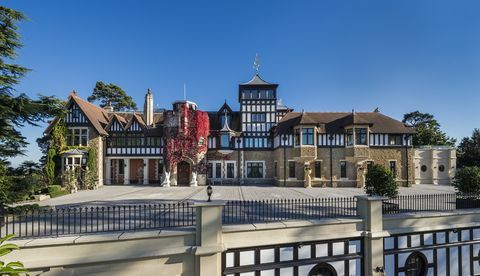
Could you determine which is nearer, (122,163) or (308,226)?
(308,226)

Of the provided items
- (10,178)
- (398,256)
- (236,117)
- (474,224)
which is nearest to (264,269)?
(398,256)

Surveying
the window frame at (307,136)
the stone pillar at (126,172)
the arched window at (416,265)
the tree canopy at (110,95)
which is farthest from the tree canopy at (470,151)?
the tree canopy at (110,95)

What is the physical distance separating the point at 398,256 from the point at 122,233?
8857mm

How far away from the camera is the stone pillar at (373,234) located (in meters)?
7.63

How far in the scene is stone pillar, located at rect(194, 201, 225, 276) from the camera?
6.29m

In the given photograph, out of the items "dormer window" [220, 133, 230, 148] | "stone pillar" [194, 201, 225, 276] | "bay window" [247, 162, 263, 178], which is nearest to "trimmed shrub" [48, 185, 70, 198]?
"dormer window" [220, 133, 230, 148]

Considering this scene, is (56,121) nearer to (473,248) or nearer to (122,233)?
(122,233)

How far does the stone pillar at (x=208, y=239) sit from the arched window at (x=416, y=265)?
6.85 m

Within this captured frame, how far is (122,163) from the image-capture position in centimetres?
2447

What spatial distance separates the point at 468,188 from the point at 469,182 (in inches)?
10.5

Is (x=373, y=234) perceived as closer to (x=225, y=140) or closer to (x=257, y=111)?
(x=225, y=140)

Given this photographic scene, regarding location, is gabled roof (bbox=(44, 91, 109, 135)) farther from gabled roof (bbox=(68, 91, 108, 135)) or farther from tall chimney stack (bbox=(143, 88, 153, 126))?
tall chimney stack (bbox=(143, 88, 153, 126))

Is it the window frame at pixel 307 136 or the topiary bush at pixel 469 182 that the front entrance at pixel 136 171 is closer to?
the window frame at pixel 307 136

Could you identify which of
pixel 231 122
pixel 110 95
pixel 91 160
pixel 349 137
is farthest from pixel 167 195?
pixel 110 95
